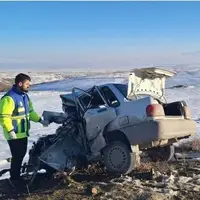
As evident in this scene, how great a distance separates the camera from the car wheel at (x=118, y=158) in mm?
7160

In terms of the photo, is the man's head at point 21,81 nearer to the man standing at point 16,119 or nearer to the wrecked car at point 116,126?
the man standing at point 16,119

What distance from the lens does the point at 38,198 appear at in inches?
249

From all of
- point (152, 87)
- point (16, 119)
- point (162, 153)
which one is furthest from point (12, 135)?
point (162, 153)

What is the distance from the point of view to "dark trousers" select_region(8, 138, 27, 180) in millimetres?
7508

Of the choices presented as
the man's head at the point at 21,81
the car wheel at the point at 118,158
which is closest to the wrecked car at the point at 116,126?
the car wheel at the point at 118,158

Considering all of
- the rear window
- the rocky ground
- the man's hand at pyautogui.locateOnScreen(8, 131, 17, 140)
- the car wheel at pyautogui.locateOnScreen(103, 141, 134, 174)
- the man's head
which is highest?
the man's head

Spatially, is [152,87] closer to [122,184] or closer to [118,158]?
[118,158]

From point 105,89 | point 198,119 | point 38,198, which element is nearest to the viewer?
point 38,198

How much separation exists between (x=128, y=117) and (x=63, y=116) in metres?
1.68

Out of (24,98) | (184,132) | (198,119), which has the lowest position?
(198,119)

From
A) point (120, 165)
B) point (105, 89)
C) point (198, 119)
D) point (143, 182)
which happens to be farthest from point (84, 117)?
point (198, 119)

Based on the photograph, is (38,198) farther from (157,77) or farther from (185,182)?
(157,77)

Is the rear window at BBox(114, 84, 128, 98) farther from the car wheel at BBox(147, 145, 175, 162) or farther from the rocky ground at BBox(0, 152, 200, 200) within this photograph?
the car wheel at BBox(147, 145, 175, 162)

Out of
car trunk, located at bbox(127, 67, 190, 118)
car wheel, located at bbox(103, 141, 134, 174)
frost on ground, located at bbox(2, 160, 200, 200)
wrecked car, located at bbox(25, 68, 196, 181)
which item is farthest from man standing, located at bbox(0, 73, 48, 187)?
car trunk, located at bbox(127, 67, 190, 118)
